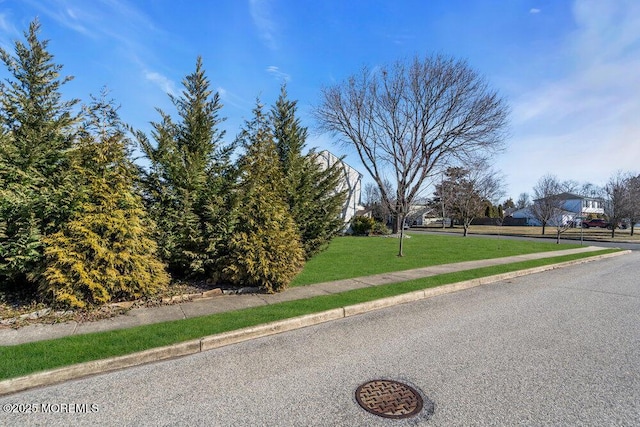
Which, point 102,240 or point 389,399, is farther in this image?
point 102,240

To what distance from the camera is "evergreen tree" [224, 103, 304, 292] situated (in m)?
6.71

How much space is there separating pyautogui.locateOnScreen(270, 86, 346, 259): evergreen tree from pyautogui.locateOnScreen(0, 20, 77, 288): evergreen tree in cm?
514

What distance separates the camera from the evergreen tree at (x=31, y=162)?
5.20 meters

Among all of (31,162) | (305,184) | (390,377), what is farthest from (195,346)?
(305,184)

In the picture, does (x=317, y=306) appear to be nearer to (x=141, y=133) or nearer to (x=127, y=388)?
(x=127, y=388)

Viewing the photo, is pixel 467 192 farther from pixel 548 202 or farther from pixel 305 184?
pixel 305 184

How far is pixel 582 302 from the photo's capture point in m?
6.55

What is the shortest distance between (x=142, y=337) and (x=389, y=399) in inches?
124

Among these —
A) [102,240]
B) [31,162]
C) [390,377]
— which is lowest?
[390,377]

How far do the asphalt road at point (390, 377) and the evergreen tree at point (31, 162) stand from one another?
3.13m

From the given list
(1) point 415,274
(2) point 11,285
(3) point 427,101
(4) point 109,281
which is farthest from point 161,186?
(3) point 427,101

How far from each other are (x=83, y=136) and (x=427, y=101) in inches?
887

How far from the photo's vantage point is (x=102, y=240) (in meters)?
5.36

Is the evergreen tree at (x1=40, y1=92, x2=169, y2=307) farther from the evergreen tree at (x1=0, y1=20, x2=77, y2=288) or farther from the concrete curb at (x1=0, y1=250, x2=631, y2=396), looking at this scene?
the concrete curb at (x1=0, y1=250, x2=631, y2=396)
